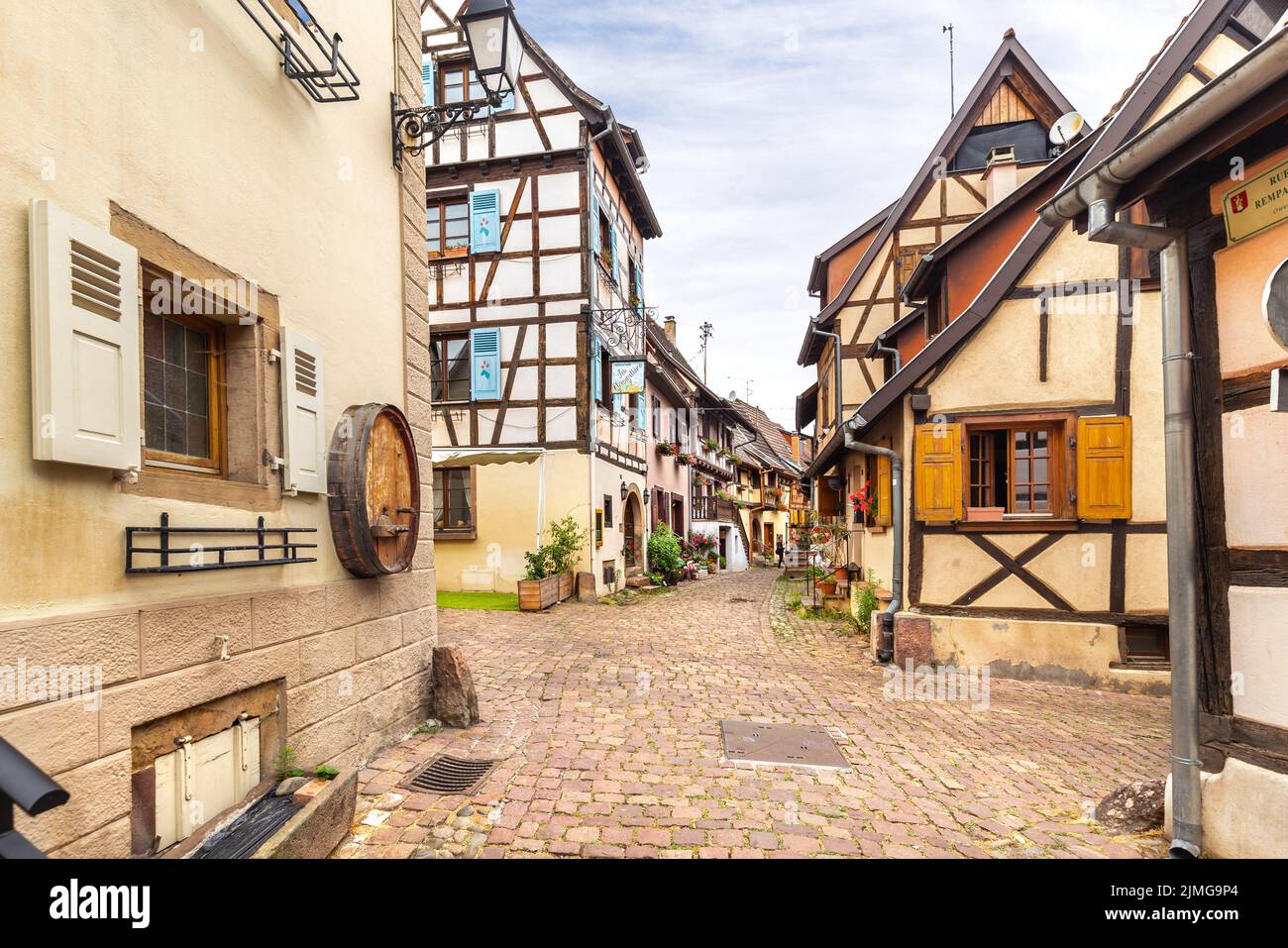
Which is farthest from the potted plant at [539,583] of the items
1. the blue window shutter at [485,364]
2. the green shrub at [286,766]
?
the green shrub at [286,766]

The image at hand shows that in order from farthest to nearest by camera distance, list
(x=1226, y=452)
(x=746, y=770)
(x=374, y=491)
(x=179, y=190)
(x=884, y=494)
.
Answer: (x=884, y=494), (x=746, y=770), (x=374, y=491), (x=1226, y=452), (x=179, y=190)

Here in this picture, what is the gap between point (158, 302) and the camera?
292 centimetres

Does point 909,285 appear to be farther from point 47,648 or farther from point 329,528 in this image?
point 47,648

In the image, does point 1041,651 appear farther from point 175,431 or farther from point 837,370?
point 175,431

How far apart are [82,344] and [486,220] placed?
39.7ft

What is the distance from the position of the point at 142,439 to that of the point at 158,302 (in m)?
0.65

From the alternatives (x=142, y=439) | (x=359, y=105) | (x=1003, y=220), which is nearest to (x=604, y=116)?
(x=1003, y=220)

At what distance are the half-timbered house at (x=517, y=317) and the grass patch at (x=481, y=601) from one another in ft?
0.85

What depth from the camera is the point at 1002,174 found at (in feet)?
35.1

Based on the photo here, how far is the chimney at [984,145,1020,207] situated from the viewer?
35.0ft

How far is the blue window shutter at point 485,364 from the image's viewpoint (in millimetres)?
13414

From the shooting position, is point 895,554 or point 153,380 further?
point 895,554

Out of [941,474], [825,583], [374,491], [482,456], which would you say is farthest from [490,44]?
[825,583]
